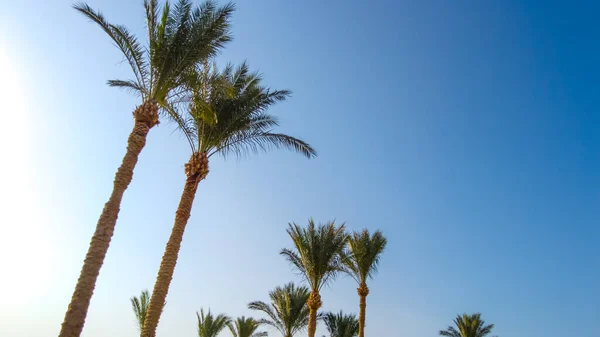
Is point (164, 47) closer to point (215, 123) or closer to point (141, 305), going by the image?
point (215, 123)

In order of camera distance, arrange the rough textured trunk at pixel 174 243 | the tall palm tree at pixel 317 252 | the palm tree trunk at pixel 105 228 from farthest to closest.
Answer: the tall palm tree at pixel 317 252 < the rough textured trunk at pixel 174 243 < the palm tree trunk at pixel 105 228

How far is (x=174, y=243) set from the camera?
529 inches

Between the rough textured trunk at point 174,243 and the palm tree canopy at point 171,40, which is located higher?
the palm tree canopy at point 171,40

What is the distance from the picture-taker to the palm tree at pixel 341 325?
33.7 metres

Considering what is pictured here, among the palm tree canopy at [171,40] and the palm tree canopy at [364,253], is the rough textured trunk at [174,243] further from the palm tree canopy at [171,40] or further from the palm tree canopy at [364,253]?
the palm tree canopy at [364,253]

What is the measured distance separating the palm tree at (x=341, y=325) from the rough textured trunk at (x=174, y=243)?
2242 cm

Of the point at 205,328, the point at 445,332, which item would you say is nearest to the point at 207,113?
the point at 205,328

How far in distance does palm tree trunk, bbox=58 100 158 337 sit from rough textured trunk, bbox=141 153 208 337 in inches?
104

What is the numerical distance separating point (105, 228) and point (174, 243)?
3.03m

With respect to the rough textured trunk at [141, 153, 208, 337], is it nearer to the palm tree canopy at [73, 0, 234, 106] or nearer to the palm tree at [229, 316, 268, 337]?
the palm tree canopy at [73, 0, 234, 106]

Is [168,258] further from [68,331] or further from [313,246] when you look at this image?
[313,246]

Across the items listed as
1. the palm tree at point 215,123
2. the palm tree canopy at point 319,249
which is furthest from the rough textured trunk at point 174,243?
the palm tree canopy at point 319,249

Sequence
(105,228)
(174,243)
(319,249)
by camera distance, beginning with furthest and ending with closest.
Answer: (319,249), (174,243), (105,228)

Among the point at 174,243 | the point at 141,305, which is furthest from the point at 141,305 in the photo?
the point at 174,243
